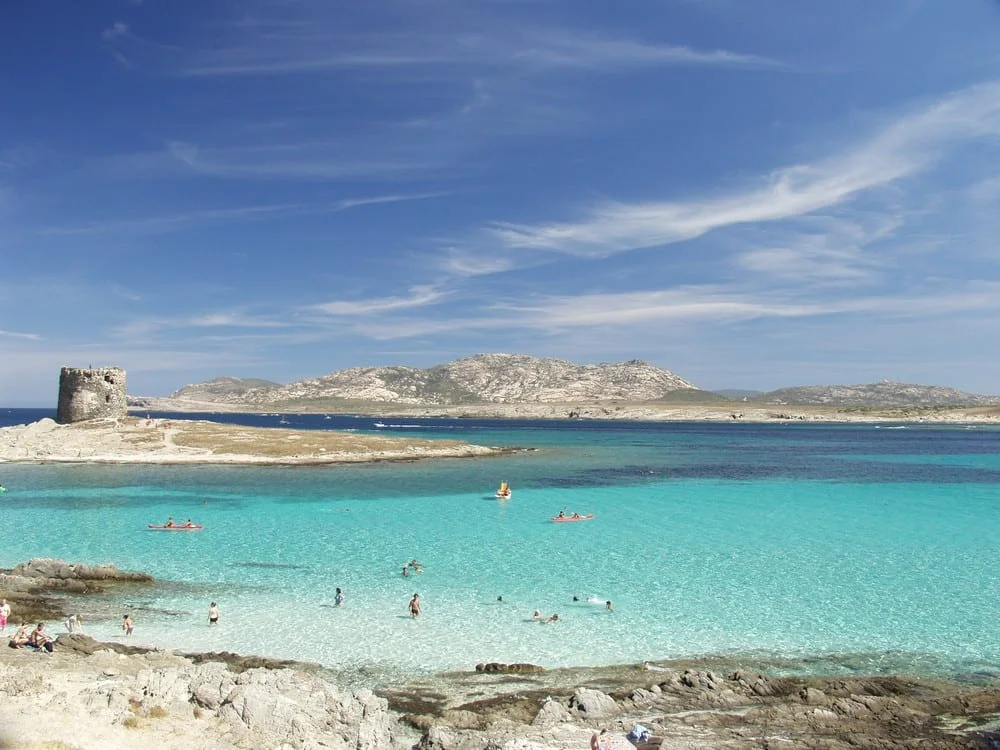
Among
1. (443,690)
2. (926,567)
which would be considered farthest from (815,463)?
(443,690)

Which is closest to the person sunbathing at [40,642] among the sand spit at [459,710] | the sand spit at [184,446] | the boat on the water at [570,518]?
the sand spit at [459,710]

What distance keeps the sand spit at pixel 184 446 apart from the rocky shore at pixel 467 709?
56220mm

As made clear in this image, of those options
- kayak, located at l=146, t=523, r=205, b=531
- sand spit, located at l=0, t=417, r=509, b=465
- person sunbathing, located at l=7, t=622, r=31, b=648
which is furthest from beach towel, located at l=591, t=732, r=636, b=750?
sand spit, located at l=0, t=417, r=509, b=465

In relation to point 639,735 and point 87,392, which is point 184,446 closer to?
point 87,392

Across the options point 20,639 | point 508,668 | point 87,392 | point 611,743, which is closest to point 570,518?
point 508,668

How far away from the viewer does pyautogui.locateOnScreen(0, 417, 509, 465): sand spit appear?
225 feet

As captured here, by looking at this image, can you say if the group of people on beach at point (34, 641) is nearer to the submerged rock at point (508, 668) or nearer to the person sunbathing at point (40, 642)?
the person sunbathing at point (40, 642)

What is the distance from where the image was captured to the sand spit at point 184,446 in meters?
68.7

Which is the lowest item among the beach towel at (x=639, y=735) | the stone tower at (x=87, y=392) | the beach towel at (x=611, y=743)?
the beach towel at (x=639, y=735)

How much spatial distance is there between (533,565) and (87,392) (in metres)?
67.6

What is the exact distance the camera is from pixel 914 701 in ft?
50.8

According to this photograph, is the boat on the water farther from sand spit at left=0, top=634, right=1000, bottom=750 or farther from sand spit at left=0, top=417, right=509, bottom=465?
sand spit at left=0, top=417, right=509, bottom=465

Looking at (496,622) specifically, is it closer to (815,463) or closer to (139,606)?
(139,606)

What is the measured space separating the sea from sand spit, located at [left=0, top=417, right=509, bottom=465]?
25.4 feet
